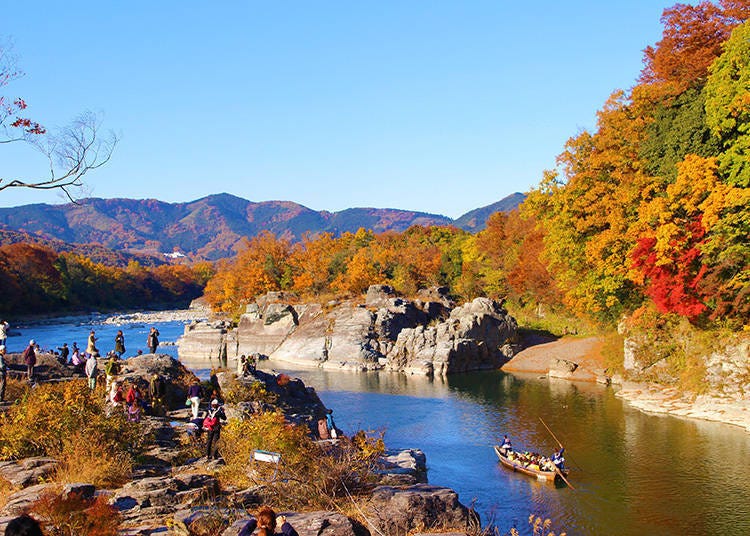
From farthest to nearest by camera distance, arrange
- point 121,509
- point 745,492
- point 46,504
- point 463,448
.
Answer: point 463,448, point 745,492, point 121,509, point 46,504

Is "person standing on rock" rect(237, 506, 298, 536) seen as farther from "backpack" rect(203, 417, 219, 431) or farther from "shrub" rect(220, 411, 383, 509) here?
"backpack" rect(203, 417, 219, 431)

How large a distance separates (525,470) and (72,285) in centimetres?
12597

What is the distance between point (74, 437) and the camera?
16344mm

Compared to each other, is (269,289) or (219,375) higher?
(269,289)

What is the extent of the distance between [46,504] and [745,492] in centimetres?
2433

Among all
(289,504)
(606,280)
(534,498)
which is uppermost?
(606,280)

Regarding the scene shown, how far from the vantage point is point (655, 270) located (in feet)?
117

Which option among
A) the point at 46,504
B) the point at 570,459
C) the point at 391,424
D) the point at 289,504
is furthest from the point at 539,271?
the point at 46,504

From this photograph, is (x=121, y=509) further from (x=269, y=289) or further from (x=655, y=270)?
(x=269, y=289)

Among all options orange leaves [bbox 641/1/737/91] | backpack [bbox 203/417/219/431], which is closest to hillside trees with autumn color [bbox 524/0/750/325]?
orange leaves [bbox 641/1/737/91]

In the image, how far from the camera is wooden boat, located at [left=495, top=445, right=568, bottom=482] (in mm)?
26203

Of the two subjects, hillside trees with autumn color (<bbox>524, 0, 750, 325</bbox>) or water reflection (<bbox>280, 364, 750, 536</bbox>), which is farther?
hillside trees with autumn color (<bbox>524, 0, 750, 325</bbox>)

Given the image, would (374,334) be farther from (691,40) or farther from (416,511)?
(416,511)

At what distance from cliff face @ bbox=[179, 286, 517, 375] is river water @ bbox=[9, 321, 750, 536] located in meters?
5.49
